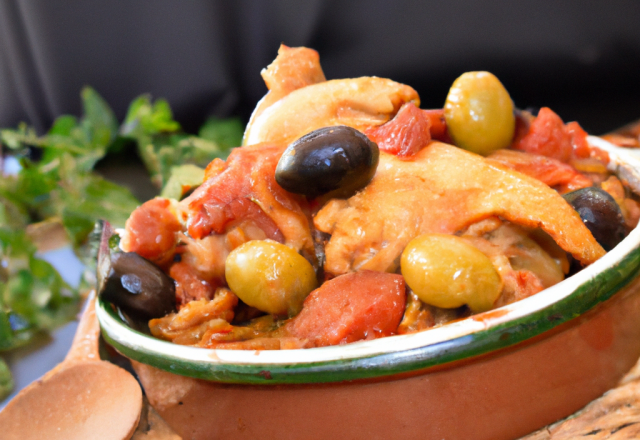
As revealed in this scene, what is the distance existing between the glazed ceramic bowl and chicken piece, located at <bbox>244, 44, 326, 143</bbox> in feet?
Result: 1.82

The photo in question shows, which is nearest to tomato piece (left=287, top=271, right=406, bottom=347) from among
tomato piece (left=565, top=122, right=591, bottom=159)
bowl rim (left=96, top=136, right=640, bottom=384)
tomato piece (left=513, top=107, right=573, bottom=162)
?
bowl rim (left=96, top=136, right=640, bottom=384)

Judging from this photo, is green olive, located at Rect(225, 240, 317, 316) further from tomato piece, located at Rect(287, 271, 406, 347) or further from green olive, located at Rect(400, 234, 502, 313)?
green olive, located at Rect(400, 234, 502, 313)

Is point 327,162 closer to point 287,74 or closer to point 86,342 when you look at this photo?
point 287,74

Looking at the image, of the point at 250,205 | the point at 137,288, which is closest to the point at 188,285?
the point at 137,288

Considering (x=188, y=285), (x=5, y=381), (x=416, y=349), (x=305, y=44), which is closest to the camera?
(x=416, y=349)

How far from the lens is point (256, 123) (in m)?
1.10

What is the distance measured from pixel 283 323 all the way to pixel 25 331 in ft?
3.88

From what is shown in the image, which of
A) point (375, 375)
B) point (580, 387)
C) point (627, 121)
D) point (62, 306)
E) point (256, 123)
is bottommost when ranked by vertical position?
point (62, 306)

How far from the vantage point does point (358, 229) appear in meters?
0.87

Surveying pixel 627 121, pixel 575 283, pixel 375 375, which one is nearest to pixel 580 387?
pixel 575 283

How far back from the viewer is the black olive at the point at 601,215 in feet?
3.01

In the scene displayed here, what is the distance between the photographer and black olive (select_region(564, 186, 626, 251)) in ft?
3.01

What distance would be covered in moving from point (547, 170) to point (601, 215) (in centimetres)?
16

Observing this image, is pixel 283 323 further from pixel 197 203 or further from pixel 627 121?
pixel 627 121
